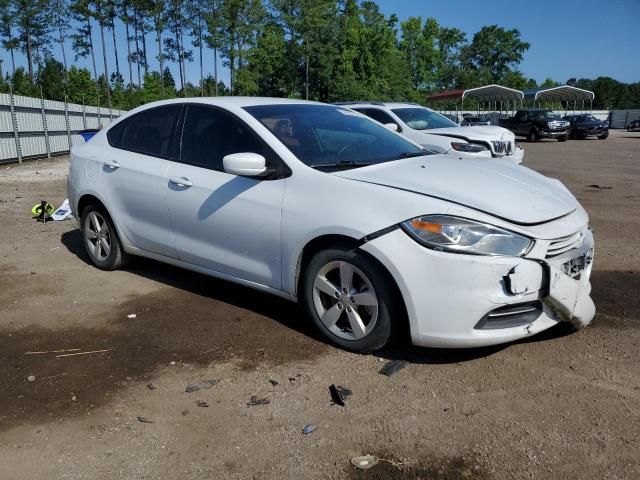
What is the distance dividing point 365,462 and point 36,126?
19.6 m

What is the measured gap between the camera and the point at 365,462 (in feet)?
8.57

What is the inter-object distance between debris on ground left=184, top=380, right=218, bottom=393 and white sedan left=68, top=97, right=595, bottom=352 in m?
0.83

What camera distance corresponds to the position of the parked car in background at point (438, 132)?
1088cm

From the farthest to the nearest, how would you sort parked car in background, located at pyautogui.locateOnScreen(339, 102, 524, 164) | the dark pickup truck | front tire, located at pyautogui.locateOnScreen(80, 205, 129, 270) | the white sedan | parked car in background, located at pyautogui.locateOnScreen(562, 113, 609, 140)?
parked car in background, located at pyautogui.locateOnScreen(562, 113, 609, 140), the dark pickup truck, parked car in background, located at pyautogui.locateOnScreen(339, 102, 524, 164), front tire, located at pyautogui.locateOnScreen(80, 205, 129, 270), the white sedan

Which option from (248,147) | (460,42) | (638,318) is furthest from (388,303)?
(460,42)

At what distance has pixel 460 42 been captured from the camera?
95188mm

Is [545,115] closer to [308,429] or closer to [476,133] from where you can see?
[476,133]

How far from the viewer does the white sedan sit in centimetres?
325

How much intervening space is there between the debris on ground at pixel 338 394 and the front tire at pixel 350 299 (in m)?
0.42

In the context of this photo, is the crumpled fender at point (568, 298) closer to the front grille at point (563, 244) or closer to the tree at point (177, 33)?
the front grille at point (563, 244)

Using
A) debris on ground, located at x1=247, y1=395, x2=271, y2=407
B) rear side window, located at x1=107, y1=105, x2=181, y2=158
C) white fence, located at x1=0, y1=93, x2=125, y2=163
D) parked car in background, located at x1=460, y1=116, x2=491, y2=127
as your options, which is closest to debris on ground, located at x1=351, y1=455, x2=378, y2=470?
debris on ground, located at x1=247, y1=395, x2=271, y2=407

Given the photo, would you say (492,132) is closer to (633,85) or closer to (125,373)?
(125,373)

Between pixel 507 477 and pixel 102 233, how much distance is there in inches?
170

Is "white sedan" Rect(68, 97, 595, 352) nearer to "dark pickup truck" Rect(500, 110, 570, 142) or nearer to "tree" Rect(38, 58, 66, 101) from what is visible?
"dark pickup truck" Rect(500, 110, 570, 142)
